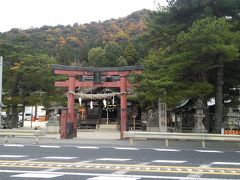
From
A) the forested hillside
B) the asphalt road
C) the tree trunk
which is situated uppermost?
the forested hillside

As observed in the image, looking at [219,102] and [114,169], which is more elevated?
[219,102]

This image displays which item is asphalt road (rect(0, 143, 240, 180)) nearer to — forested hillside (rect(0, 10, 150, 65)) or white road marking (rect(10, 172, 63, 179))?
white road marking (rect(10, 172, 63, 179))

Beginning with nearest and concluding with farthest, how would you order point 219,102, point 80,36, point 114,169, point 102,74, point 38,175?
point 38,175
point 114,169
point 219,102
point 102,74
point 80,36

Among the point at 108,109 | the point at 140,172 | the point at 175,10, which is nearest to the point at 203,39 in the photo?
the point at 175,10

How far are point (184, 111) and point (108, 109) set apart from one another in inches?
549

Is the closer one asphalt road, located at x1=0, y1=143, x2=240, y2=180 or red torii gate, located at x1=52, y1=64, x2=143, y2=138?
asphalt road, located at x1=0, y1=143, x2=240, y2=180

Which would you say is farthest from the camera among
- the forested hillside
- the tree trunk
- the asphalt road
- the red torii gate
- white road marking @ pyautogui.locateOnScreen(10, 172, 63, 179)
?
the forested hillside

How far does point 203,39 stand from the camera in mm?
20031

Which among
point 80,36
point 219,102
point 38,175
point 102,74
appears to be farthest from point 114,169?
point 80,36

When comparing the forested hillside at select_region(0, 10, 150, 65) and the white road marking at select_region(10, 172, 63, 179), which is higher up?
the forested hillside at select_region(0, 10, 150, 65)

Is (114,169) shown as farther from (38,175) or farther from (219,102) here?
(219,102)

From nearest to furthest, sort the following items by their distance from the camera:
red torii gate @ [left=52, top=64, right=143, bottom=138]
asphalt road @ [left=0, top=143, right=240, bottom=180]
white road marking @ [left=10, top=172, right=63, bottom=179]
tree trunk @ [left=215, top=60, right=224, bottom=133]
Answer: white road marking @ [left=10, top=172, right=63, bottom=179]
asphalt road @ [left=0, top=143, right=240, bottom=180]
tree trunk @ [left=215, top=60, right=224, bottom=133]
red torii gate @ [left=52, top=64, right=143, bottom=138]

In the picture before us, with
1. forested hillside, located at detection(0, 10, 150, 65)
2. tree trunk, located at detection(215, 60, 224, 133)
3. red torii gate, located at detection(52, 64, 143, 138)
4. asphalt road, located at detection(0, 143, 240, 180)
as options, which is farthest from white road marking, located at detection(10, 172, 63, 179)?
forested hillside, located at detection(0, 10, 150, 65)

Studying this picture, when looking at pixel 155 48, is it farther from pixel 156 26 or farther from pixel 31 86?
pixel 31 86
